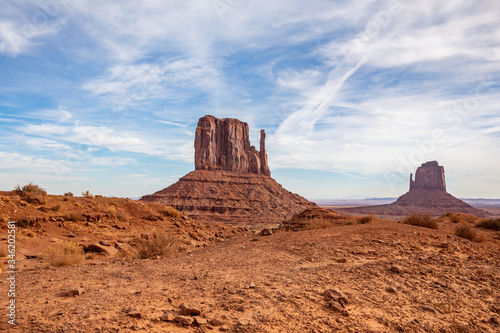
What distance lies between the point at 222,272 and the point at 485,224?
726 inches

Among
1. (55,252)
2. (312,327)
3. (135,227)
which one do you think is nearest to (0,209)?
(135,227)

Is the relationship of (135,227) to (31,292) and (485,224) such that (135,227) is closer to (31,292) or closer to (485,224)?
(31,292)

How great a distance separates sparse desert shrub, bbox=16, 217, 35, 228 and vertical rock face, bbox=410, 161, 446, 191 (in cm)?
18614

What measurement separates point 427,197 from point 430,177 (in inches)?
680

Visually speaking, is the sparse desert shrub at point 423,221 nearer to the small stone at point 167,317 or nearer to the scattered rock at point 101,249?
the scattered rock at point 101,249

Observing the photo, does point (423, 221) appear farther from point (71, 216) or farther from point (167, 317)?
point (71, 216)

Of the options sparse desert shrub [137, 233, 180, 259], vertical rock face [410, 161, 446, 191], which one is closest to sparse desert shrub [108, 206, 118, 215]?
sparse desert shrub [137, 233, 180, 259]

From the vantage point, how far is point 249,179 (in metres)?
118

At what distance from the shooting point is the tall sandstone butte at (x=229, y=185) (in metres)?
90.9

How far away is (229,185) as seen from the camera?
109500mm

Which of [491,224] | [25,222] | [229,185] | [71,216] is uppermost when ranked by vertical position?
[229,185]

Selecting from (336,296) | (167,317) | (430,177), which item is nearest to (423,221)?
(336,296)

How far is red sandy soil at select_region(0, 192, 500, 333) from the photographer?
478 centimetres

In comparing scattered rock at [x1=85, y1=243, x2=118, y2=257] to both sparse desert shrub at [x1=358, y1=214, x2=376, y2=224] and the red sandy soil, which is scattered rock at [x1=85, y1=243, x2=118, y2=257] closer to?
the red sandy soil
